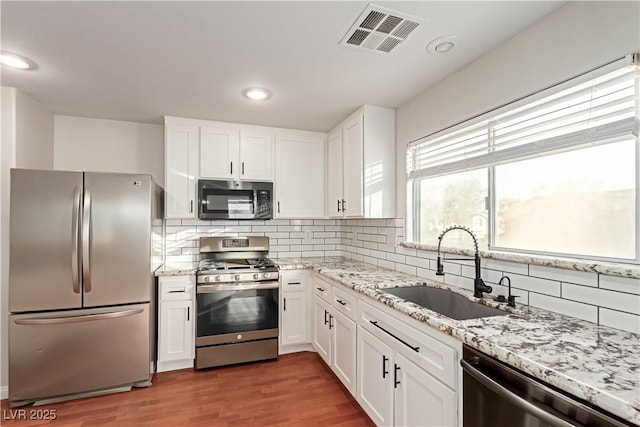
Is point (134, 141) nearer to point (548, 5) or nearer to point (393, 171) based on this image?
point (393, 171)

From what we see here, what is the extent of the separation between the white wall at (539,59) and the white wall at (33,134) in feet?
10.6

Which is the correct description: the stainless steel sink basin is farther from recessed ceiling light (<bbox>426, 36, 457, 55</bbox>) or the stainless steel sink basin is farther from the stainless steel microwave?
the stainless steel microwave

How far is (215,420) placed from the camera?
212cm

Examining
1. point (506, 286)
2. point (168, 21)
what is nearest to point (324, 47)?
point (168, 21)

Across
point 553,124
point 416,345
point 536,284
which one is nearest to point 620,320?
point 536,284

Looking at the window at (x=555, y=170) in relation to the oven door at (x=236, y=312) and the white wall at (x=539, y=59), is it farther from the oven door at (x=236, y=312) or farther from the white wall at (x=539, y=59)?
the oven door at (x=236, y=312)

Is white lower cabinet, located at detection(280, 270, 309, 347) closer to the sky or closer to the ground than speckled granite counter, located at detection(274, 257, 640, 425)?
closer to the ground

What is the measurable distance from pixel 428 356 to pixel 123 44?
2371 mm

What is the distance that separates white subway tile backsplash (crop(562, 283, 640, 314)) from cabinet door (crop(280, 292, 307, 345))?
2.23 meters

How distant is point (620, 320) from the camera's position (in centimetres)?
127

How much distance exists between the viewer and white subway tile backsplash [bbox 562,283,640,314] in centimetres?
124

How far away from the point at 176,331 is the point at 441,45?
3039 millimetres

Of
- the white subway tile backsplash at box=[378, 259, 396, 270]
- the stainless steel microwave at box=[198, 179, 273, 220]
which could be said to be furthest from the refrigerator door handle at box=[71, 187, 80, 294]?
the white subway tile backsplash at box=[378, 259, 396, 270]

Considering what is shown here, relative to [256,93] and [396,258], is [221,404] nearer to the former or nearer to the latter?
[396,258]
